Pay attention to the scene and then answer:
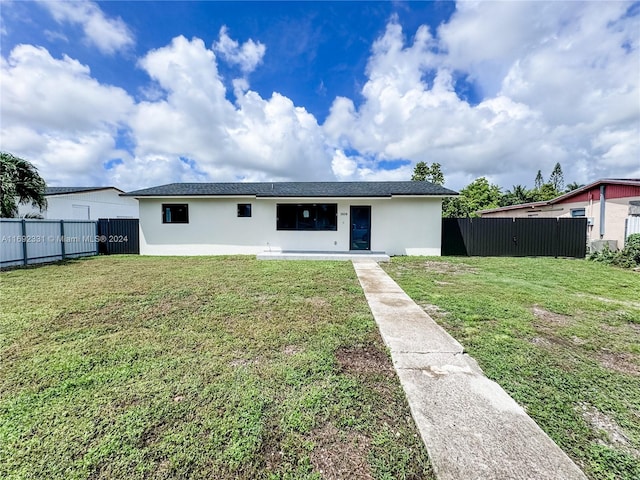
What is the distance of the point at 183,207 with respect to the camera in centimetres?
1202

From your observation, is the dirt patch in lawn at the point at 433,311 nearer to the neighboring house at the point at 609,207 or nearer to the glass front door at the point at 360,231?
the glass front door at the point at 360,231

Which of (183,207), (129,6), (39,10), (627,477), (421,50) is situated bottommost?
(627,477)

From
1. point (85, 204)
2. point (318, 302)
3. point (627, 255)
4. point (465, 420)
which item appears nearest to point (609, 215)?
point (627, 255)

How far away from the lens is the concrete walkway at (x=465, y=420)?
1532 millimetres

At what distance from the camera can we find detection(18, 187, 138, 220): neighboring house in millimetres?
18328

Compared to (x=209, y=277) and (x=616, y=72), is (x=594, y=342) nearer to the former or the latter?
(x=209, y=277)

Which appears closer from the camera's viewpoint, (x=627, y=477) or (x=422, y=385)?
(x=627, y=477)

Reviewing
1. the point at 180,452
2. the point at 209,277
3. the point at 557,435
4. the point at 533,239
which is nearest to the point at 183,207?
the point at 209,277

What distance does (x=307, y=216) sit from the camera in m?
11.7

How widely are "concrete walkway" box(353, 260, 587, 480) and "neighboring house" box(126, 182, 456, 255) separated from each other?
27.5ft

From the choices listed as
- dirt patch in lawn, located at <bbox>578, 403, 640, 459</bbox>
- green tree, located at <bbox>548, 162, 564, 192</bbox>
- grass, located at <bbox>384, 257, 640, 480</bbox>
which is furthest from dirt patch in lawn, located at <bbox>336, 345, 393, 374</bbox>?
green tree, located at <bbox>548, 162, 564, 192</bbox>

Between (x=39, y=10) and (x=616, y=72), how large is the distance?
2132 cm

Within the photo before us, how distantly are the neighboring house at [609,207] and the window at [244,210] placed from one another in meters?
15.4

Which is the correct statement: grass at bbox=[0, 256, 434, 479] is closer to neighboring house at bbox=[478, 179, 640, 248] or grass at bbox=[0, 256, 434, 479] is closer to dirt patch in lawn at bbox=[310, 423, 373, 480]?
dirt patch in lawn at bbox=[310, 423, 373, 480]
